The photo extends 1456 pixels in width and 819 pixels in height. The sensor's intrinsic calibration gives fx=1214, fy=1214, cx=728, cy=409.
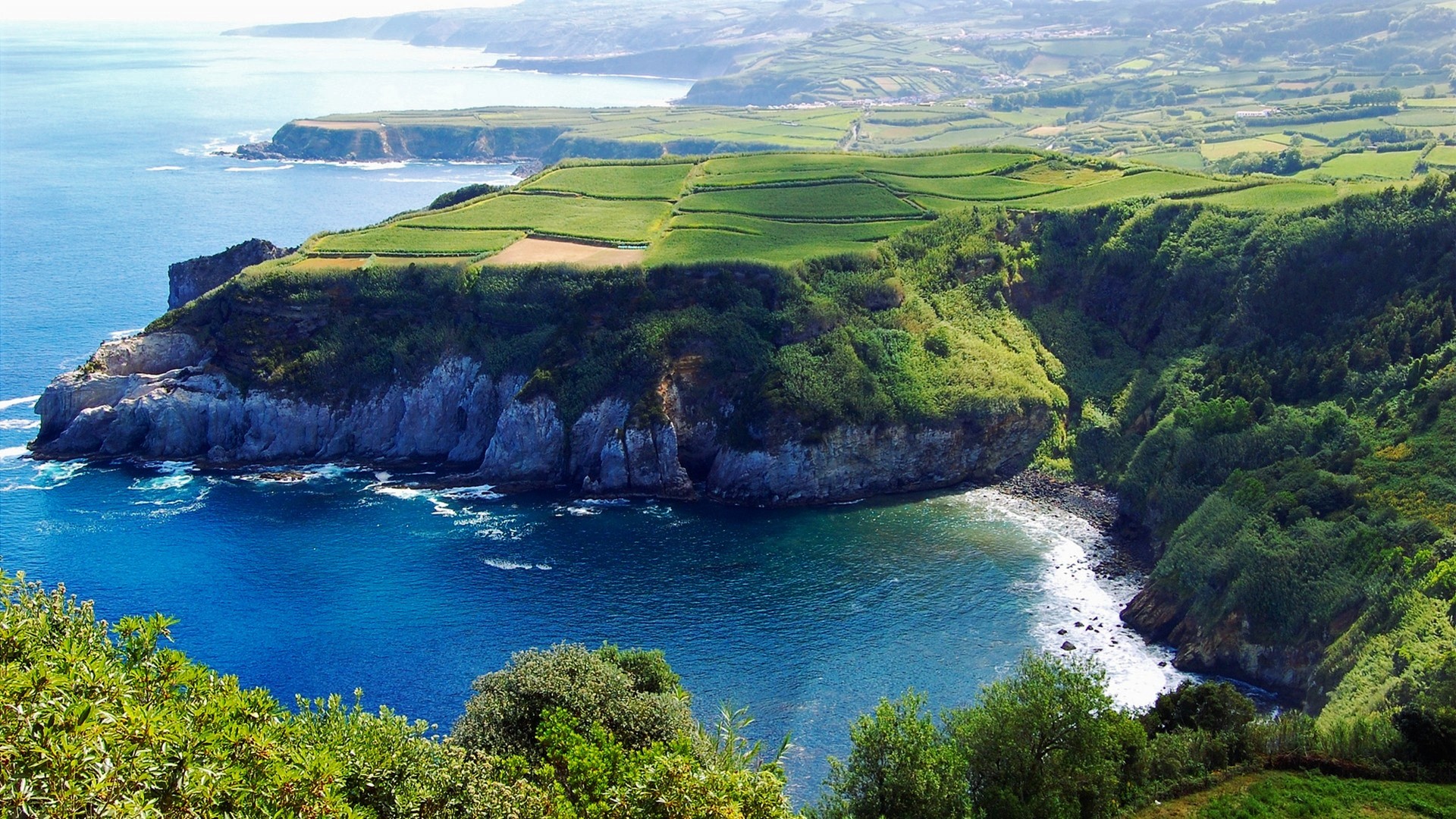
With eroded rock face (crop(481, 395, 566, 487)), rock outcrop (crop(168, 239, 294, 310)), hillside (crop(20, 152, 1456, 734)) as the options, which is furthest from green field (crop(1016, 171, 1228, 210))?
rock outcrop (crop(168, 239, 294, 310))

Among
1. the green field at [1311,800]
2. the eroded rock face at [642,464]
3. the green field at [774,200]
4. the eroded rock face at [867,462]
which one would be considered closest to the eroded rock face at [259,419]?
Result: the eroded rock face at [642,464]

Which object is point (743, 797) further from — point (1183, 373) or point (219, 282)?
point (219, 282)

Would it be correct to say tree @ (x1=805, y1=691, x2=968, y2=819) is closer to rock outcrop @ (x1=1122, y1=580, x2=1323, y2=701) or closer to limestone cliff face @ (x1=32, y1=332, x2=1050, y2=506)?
rock outcrop @ (x1=1122, y1=580, x2=1323, y2=701)

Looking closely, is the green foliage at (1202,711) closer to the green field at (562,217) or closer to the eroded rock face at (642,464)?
the eroded rock face at (642,464)

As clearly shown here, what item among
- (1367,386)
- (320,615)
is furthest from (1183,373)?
(320,615)

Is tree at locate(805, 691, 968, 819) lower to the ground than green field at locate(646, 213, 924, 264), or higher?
lower
